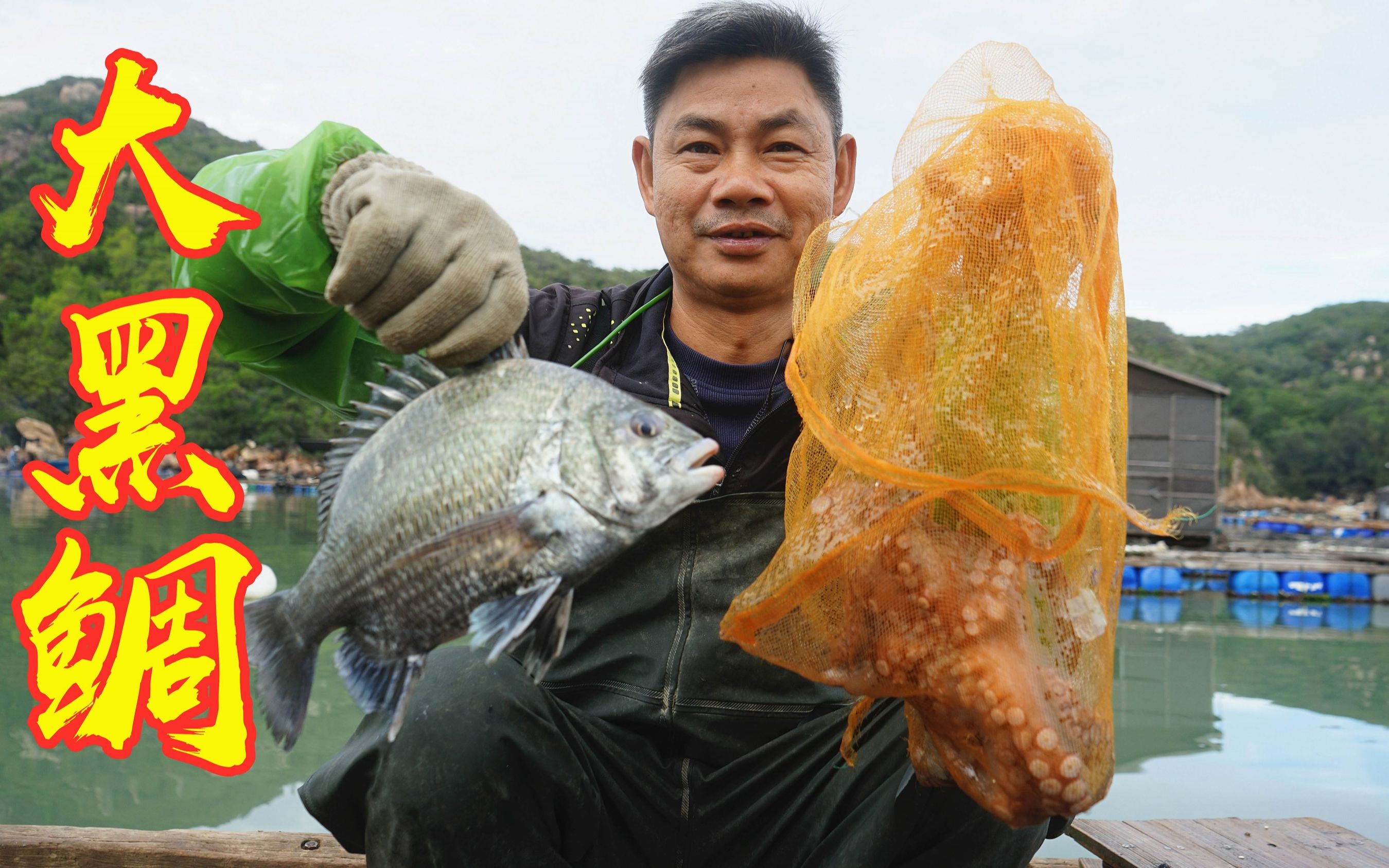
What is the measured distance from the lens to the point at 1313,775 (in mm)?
6824

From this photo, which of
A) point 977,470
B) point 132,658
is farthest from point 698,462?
point 132,658

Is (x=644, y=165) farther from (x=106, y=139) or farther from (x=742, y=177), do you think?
(x=106, y=139)

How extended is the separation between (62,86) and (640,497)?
102204 mm

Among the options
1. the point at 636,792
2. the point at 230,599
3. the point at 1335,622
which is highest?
the point at 636,792

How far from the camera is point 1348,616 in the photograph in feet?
49.5

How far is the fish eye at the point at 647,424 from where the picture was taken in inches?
50.9

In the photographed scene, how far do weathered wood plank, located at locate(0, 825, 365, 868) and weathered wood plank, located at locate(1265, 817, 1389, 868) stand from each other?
266 centimetres

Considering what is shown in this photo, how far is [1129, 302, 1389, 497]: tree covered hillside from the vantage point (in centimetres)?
5669

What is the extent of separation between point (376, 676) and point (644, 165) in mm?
1840

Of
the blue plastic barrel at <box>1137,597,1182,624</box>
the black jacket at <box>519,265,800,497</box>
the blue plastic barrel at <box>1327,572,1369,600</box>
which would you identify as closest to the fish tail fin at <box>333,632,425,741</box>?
the black jacket at <box>519,265,800,497</box>

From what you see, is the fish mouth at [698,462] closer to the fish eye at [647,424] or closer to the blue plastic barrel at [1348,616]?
the fish eye at [647,424]

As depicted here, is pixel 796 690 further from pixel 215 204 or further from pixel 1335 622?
pixel 1335 622

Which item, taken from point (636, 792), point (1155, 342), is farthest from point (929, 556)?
point (1155, 342)

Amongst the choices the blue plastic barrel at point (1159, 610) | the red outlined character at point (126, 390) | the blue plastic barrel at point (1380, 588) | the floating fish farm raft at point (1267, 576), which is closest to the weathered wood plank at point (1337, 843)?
the red outlined character at point (126, 390)
